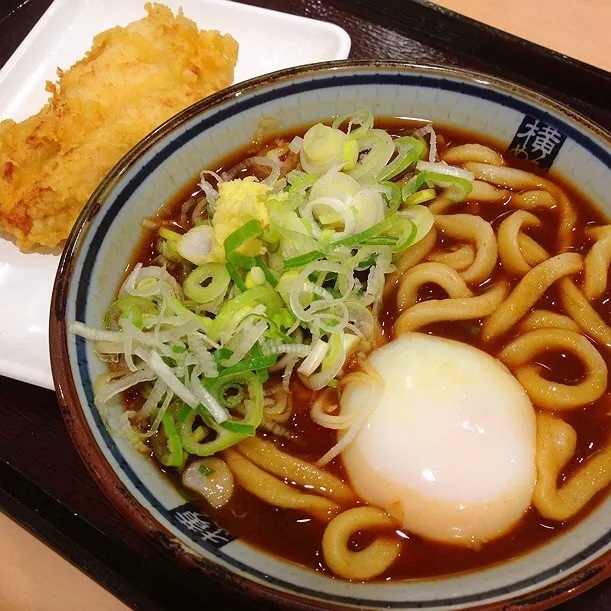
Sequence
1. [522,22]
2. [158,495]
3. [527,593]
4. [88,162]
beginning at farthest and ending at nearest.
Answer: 1. [522,22]
2. [88,162]
3. [158,495]
4. [527,593]

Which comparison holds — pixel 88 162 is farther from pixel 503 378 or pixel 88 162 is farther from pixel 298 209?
pixel 503 378

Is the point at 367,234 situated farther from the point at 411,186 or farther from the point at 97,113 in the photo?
the point at 97,113

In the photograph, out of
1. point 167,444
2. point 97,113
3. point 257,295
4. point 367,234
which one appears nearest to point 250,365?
point 257,295

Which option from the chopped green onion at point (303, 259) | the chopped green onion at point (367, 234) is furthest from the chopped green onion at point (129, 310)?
the chopped green onion at point (367, 234)

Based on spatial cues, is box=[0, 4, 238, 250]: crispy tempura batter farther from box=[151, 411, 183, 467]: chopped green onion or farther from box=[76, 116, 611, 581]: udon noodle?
box=[151, 411, 183, 467]: chopped green onion

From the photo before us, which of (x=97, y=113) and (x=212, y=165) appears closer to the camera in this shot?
(x=212, y=165)

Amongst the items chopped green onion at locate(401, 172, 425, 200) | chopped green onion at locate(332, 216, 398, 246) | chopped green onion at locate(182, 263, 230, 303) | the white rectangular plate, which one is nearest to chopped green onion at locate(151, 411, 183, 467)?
chopped green onion at locate(182, 263, 230, 303)

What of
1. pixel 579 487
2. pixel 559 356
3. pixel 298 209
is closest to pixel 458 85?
pixel 298 209
